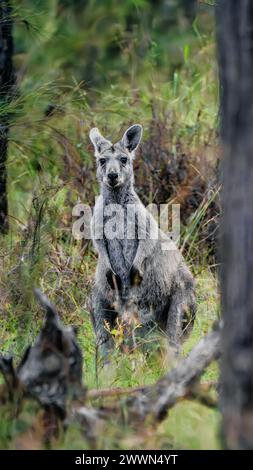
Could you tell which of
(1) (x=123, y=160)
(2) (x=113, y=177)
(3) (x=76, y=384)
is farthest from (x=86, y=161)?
(3) (x=76, y=384)

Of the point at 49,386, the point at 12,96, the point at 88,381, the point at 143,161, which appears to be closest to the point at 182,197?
the point at 143,161

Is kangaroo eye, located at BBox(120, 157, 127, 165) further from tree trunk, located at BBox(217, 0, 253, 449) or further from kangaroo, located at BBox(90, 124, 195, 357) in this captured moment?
tree trunk, located at BBox(217, 0, 253, 449)

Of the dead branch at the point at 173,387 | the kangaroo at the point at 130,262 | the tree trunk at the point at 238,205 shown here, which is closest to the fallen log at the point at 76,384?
the dead branch at the point at 173,387

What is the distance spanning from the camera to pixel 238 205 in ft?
10.9

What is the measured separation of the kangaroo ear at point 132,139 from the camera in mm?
8172

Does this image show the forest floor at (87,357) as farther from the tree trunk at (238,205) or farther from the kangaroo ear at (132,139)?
the kangaroo ear at (132,139)

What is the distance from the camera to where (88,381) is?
5.83 metres

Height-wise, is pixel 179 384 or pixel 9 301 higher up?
pixel 9 301

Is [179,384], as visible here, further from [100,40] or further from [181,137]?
[100,40]

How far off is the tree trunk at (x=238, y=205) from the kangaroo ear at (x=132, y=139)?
4.79 m

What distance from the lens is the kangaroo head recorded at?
7.91 meters

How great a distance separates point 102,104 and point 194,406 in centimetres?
546
